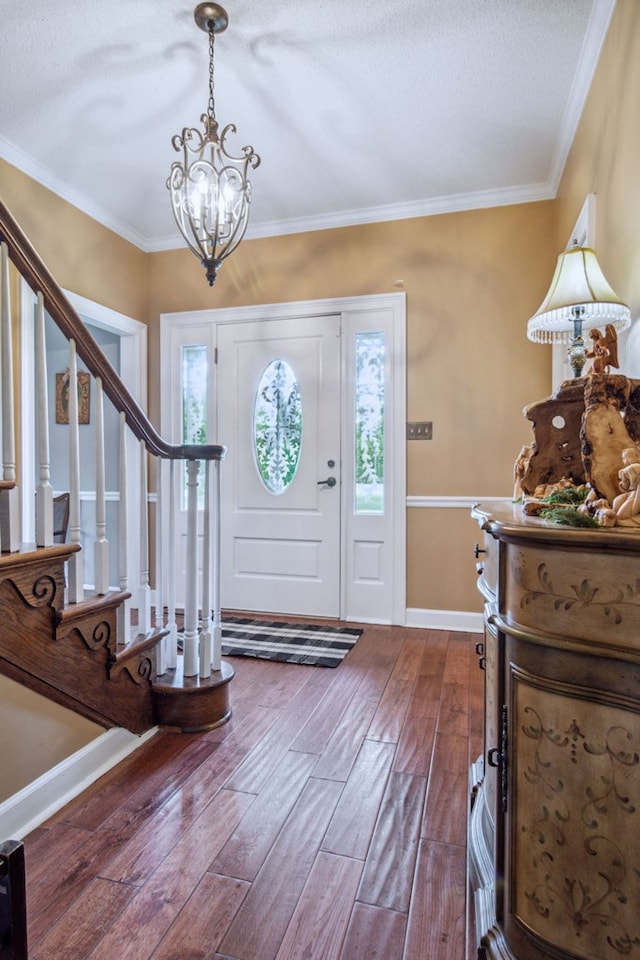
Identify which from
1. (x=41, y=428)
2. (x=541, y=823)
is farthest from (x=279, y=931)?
(x=41, y=428)

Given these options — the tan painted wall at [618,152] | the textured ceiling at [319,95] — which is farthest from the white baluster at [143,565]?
the tan painted wall at [618,152]

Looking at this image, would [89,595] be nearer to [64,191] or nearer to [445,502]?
[445,502]

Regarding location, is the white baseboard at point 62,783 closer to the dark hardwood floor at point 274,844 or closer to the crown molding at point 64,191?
the dark hardwood floor at point 274,844

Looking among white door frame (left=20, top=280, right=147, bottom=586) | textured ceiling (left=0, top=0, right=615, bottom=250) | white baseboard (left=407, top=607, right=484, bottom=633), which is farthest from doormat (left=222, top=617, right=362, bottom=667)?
textured ceiling (left=0, top=0, right=615, bottom=250)

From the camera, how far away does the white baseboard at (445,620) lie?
3359mm

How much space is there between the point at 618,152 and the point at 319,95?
1363 mm

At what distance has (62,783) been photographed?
1646 mm

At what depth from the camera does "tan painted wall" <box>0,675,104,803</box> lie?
1463 millimetres

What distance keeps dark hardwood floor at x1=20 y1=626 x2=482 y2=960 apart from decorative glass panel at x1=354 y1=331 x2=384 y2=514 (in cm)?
148

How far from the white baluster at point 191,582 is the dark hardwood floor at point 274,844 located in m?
0.28

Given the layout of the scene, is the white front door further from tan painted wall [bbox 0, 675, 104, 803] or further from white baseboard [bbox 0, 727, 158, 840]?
tan painted wall [bbox 0, 675, 104, 803]

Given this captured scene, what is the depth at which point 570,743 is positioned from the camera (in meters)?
0.92

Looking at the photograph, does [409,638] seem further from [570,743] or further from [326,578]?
[570,743]

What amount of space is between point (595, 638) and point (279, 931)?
985 mm
